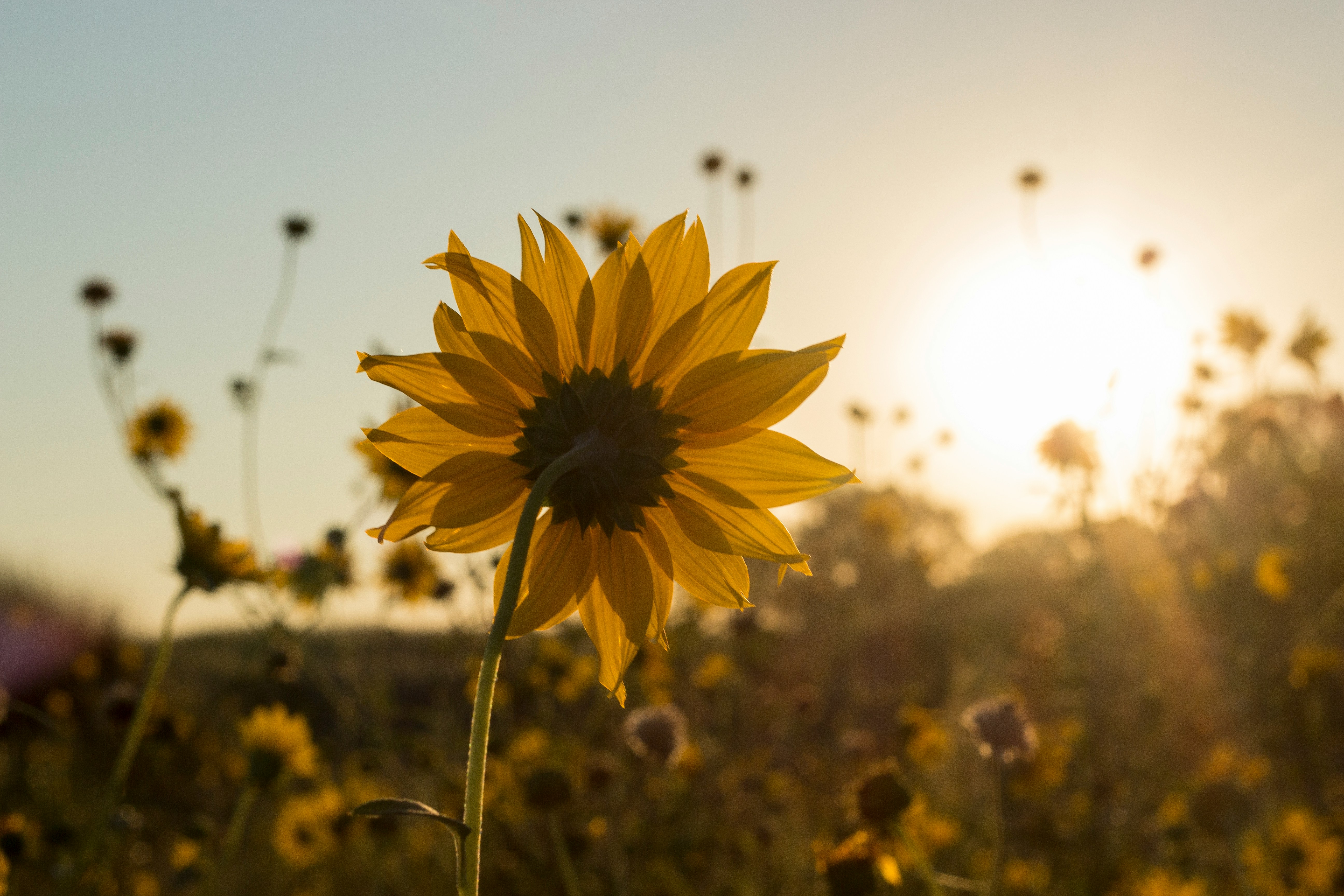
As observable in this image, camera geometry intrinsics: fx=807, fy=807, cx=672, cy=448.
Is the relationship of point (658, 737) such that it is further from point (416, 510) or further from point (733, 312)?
point (733, 312)

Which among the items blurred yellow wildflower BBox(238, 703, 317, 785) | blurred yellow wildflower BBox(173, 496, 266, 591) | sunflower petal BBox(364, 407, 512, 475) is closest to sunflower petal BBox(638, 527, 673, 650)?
sunflower petal BBox(364, 407, 512, 475)

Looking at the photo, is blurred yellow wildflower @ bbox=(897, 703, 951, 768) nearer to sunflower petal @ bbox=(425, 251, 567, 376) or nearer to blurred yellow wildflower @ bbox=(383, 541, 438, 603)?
blurred yellow wildflower @ bbox=(383, 541, 438, 603)

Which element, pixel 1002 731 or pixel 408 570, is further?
pixel 408 570

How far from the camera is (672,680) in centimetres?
508

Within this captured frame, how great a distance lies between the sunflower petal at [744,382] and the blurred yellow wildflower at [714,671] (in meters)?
4.31

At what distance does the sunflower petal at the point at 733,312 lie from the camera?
102 centimetres

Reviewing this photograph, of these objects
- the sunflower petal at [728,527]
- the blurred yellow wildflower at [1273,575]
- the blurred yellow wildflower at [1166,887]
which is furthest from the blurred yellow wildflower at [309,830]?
the blurred yellow wildflower at [1273,575]

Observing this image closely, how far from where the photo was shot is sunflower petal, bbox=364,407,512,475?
1016 millimetres

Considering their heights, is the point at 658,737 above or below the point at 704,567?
below

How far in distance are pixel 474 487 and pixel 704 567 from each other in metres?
0.32

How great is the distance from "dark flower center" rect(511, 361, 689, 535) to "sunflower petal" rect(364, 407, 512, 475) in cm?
7

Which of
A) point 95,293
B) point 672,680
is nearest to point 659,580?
point 672,680

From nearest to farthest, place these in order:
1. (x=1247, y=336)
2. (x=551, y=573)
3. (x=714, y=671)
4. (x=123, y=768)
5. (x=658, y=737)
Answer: (x=551, y=573) → (x=123, y=768) → (x=658, y=737) → (x=714, y=671) → (x=1247, y=336)

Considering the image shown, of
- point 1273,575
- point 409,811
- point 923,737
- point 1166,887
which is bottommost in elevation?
point 1166,887
